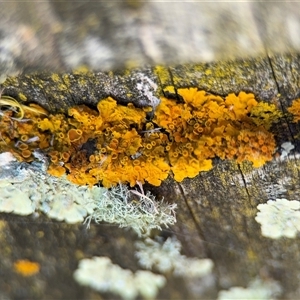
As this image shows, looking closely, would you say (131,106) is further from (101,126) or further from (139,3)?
(139,3)

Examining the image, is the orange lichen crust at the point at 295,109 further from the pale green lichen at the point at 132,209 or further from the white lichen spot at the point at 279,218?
the pale green lichen at the point at 132,209

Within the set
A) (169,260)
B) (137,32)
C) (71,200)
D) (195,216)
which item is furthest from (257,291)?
(137,32)

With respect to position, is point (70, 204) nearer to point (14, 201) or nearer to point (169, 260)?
point (14, 201)

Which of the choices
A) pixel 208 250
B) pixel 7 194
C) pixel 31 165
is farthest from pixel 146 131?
pixel 208 250

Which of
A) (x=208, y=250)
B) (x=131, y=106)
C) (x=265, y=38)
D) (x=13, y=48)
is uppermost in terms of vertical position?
(x=13, y=48)

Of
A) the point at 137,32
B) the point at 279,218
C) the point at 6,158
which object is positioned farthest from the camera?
the point at 279,218

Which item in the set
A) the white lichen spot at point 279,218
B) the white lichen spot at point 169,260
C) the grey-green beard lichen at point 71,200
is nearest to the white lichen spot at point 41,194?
the grey-green beard lichen at point 71,200

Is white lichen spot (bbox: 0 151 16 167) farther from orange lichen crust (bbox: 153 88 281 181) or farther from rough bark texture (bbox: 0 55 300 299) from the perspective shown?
orange lichen crust (bbox: 153 88 281 181)
